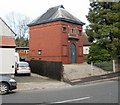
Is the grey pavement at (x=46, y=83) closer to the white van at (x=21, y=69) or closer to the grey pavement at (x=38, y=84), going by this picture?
the grey pavement at (x=38, y=84)

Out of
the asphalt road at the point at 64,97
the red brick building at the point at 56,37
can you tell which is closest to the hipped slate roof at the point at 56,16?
the red brick building at the point at 56,37

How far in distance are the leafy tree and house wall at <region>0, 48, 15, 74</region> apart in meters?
10.7

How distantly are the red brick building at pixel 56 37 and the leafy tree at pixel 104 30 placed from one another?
11.2 ft

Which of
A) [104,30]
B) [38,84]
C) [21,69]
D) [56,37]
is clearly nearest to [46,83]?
[38,84]

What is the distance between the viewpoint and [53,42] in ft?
92.4

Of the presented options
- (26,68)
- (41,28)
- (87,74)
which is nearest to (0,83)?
(26,68)

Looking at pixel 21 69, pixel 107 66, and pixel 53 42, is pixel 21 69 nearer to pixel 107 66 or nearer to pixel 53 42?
pixel 53 42

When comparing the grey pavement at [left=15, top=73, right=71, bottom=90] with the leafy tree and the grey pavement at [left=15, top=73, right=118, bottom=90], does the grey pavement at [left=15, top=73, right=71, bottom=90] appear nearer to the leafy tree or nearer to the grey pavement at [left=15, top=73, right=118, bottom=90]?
the grey pavement at [left=15, top=73, right=118, bottom=90]

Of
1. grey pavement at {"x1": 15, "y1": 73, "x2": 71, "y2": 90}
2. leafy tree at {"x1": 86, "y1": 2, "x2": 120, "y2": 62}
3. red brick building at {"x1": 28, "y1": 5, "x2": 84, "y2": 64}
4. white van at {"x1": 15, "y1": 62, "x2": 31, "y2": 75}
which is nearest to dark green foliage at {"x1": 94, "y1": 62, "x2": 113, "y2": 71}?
leafy tree at {"x1": 86, "y1": 2, "x2": 120, "y2": 62}

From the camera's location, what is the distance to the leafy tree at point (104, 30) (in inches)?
944

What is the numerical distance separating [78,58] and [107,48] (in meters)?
5.97

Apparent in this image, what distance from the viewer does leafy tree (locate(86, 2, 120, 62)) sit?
23969mm

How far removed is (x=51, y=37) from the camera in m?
28.5

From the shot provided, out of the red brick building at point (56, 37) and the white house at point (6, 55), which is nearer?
the white house at point (6, 55)
